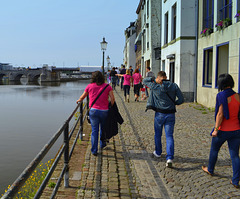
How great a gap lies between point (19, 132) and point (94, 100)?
25.9ft

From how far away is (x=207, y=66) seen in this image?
1380 cm

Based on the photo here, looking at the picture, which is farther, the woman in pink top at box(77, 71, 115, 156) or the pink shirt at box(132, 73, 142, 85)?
the pink shirt at box(132, 73, 142, 85)

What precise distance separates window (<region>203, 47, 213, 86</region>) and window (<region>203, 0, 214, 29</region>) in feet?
4.01

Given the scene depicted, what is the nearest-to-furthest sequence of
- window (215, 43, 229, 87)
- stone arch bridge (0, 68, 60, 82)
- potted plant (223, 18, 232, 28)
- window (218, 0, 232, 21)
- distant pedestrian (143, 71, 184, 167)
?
distant pedestrian (143, 71, 184, 167) < potted plant (223, 18, 232, 28) < window (218, 0, 232, 21) < window (215, 43, 229, 87) < stone arch bridge (0, 68, 60, 82)

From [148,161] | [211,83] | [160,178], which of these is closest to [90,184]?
[160,178]

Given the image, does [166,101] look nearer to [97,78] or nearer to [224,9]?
[97,78]

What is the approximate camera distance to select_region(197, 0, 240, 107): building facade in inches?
406

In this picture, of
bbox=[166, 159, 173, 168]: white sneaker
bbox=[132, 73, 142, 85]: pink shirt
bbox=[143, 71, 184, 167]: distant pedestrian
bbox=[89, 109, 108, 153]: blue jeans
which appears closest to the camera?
bbox=[166, 159, 173, 168]: white sneaker

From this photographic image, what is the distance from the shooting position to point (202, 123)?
9.28 m

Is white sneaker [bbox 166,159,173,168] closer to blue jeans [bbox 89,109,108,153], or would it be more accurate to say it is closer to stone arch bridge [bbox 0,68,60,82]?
blue jeans [bbox 89,109,108,153]

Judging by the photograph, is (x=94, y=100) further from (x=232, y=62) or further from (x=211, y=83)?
(x=211, y=83)

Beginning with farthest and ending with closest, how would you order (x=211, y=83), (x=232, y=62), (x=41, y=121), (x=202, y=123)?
(x=41, y=121)
(x=211, y=83)
(x=232, y=62)
(x=202, y=123)

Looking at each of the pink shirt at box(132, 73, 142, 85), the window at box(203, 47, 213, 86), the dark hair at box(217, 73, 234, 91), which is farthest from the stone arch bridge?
the dark hair at box(217, 73, 234, 91)

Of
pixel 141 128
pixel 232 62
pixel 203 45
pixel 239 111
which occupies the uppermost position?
pixel 203 45
